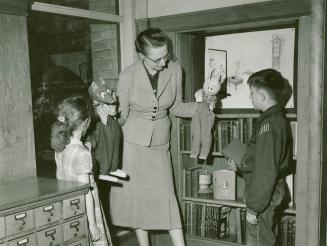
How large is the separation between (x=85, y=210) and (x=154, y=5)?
2.07m

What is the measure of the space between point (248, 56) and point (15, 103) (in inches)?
80.2

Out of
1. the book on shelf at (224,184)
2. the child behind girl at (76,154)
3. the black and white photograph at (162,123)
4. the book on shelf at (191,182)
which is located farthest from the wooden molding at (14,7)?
the book on shelf at (224,184)

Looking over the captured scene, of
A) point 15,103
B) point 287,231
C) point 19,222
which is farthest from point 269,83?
point 19,222

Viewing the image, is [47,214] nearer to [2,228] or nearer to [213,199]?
[2,228]

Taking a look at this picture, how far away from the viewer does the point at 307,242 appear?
318 cm

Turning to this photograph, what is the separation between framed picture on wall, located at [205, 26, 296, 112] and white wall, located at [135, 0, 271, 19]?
407 millimetres

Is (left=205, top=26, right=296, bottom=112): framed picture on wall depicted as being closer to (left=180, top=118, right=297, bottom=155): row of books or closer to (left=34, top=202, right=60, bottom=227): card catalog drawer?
(left=180, top=118, right=297, bottom=155): row of books

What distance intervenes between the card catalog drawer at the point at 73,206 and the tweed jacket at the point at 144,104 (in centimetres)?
84

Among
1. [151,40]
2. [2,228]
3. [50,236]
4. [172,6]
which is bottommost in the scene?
[50,236]

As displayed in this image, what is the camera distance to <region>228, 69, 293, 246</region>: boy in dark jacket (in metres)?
2.86

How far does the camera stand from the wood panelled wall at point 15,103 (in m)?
2.87

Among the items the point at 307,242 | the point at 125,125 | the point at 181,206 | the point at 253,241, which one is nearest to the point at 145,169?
the point at 125,125

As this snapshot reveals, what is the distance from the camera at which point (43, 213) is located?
2.49 meters

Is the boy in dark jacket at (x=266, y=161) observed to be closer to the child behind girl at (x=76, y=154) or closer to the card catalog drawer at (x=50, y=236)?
the child behind girl at (x=76, y=154)
